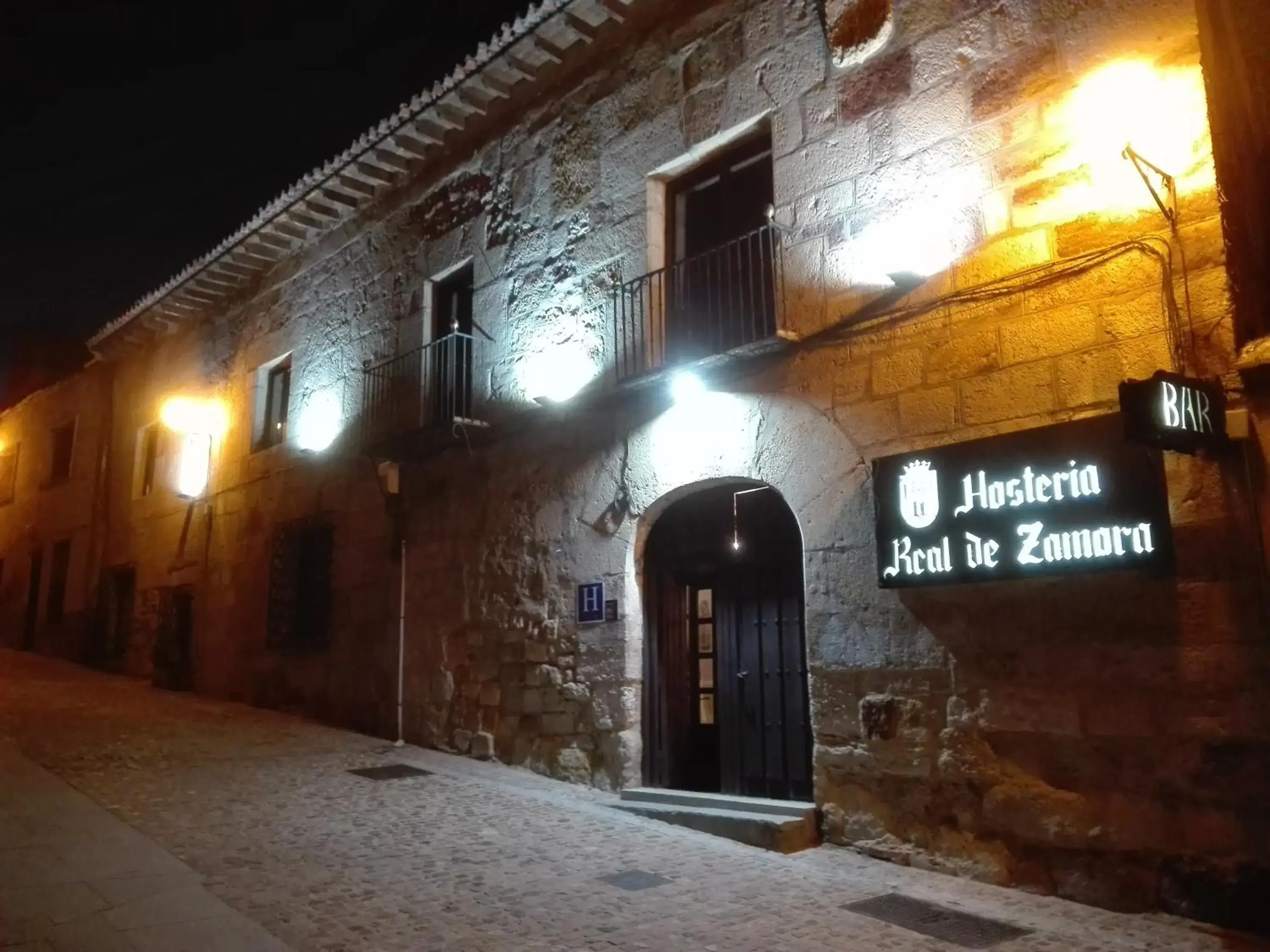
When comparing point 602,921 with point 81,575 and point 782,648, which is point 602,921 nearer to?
point 782,648

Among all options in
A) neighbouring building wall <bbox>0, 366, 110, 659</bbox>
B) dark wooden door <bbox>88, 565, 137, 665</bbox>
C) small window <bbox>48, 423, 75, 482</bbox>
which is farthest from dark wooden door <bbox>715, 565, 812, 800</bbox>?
small window <bbox>48, 423, 75, 482</bbox>

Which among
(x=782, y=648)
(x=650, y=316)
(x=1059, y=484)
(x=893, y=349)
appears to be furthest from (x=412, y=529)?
(x=1059, y=484)

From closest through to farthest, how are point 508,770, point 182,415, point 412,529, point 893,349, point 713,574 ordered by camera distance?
point 893,349 < point 713,574 < point 508,770 < point 412,529 < point 182,415

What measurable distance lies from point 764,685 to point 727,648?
41cm

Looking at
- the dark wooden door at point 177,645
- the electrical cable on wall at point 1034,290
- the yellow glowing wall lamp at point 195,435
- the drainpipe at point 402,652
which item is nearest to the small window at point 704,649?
the electrical cable on wall at point 1034,290

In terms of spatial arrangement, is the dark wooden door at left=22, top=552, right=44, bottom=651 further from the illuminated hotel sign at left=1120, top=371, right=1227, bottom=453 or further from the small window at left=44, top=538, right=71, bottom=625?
the illuminated hotel sign at left=1120, top=371, right=1227, bottom=453

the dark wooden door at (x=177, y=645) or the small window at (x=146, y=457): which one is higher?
the small window at (x=146, y=457)

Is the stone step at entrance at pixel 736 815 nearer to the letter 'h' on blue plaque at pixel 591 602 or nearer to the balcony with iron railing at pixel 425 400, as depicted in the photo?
the letter 'h' on blue plaque at pixel 591 602

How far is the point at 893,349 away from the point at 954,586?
1.49m

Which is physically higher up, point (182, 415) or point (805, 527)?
point (182, 415)

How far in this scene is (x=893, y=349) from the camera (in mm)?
5914

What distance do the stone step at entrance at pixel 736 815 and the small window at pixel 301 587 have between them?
15.9ft

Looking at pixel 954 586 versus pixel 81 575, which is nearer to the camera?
pixel 954 586

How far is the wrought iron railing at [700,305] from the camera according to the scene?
22.4 feet
